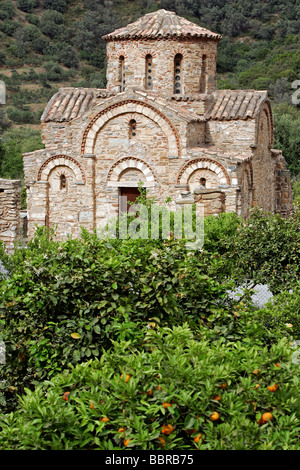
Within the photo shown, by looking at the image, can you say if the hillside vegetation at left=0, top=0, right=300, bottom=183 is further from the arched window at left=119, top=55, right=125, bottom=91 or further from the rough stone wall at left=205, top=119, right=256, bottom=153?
the rough stone wall at left=205, top=119, right=256, bottom=153

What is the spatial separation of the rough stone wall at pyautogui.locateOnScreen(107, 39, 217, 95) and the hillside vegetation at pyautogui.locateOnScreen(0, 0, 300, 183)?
66.7ft

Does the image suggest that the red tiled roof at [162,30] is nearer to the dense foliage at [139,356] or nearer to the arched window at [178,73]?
the arched window at [178,73]

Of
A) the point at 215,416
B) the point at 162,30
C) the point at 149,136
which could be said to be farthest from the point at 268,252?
the point at 162,30

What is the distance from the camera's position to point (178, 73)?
782 inches

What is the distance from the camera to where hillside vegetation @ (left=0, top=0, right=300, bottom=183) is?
142ft

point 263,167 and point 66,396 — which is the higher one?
point 263,167

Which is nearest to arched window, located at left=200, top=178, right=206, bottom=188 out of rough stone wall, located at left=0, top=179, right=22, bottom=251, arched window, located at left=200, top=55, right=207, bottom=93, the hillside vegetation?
arched window, located at left=200, top=55, right=207, bottom=93

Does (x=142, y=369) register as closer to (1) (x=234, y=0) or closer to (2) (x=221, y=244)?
(2) (x=221, y=244)

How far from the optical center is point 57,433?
528 cm

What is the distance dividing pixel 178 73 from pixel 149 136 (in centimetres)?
237

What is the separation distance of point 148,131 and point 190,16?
36.0 meters

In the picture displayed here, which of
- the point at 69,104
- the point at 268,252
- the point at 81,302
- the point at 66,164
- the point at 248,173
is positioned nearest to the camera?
the point at 81,302

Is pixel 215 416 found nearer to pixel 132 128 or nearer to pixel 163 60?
pixel 132 128
